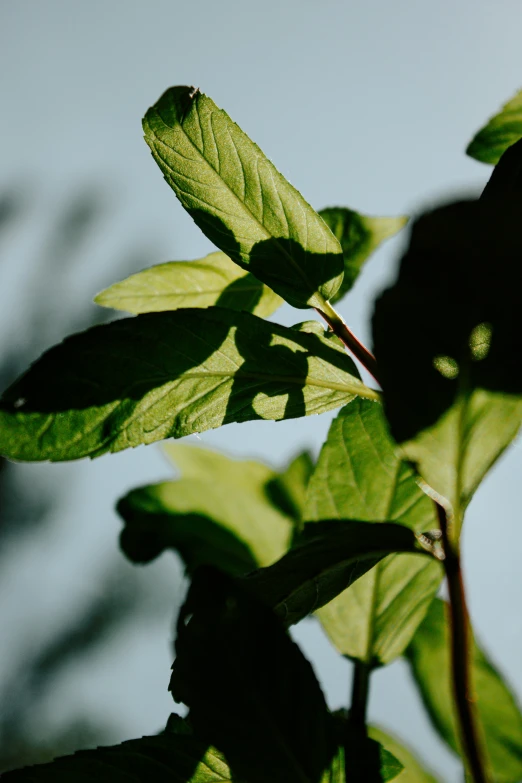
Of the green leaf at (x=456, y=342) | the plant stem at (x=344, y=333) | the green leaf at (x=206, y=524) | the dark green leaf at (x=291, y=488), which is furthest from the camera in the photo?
the dark green leaf at (x=291, y=488)

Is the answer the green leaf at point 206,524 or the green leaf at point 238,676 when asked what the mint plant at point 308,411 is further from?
the green leaf at point 206,524

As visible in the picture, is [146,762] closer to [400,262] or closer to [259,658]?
[259,658]

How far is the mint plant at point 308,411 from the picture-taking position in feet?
1.23

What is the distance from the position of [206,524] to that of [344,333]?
0.50 meters

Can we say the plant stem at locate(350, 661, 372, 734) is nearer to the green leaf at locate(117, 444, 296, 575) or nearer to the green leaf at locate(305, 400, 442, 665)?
the green leaf at locate(305, 400, 442, 665)

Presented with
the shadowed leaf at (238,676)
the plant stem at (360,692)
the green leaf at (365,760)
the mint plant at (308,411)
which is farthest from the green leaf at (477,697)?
the shadowed leaf at (238,676)

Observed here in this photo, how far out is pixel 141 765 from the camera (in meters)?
0.49

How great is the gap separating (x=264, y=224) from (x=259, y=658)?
346 millimetres

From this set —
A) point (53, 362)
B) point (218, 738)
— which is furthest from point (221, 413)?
point (218, 738)

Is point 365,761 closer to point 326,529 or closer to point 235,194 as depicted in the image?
point 326,529

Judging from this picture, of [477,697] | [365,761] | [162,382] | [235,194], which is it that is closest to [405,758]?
[477,697]

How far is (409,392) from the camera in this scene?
15.1 inches

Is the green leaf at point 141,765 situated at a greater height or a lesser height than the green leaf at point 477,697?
greater

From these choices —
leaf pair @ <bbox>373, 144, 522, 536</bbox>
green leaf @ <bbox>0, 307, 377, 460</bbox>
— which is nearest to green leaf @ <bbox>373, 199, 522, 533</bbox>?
leaf pair @ <bbox>373, 144, 522, 536</bbox>
